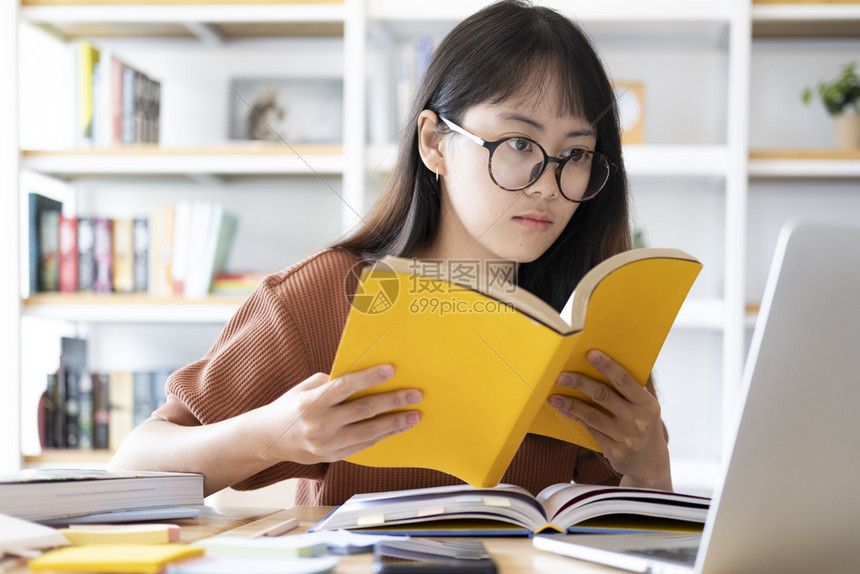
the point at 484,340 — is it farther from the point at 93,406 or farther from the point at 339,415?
the point at 93,406

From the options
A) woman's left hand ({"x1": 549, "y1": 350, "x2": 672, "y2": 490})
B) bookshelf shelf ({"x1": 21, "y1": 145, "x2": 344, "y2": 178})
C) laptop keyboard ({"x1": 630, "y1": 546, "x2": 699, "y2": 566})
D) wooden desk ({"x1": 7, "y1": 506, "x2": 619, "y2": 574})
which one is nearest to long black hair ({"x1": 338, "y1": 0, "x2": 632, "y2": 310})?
woman's left hand ({"x1": 549, "y1": 350, "x2": 672, "y2": 490})

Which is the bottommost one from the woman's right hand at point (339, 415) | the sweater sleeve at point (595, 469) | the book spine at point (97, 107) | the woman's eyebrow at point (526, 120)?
the sweater sleeve at point (595, 469)

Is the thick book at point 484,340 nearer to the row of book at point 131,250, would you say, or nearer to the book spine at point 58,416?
the row of book at point 131,250

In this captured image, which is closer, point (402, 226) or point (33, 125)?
point (402, 226)

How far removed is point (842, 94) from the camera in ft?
6.64

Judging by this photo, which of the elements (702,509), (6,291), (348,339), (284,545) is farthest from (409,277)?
(6,291)

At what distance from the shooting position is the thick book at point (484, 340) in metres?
0.66

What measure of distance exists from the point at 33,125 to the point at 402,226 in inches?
60.1

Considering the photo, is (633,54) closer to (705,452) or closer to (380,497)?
(705,452)

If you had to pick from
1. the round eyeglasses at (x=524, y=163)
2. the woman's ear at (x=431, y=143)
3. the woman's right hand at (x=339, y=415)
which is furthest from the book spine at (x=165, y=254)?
the woman's right hand at (x=339, y=415)

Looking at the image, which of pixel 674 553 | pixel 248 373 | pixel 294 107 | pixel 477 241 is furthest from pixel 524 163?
pixel 294 107

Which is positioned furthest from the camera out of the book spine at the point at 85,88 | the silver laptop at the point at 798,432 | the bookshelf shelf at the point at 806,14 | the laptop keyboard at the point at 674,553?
the book spine at the point at 85,88

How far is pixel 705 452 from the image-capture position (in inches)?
88.2

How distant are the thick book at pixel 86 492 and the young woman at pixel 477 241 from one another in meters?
0.07
